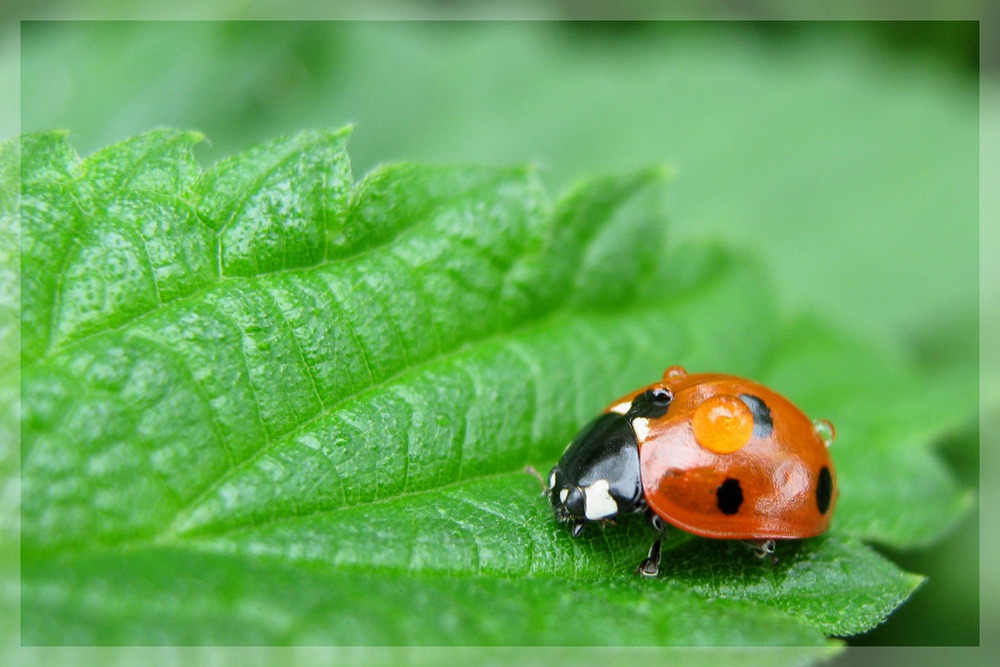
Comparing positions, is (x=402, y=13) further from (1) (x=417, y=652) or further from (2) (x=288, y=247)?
(1) (x=417, y=652)

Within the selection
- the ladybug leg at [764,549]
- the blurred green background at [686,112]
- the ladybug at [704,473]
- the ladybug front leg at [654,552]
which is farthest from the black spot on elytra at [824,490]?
the blurred green background at [686,112]

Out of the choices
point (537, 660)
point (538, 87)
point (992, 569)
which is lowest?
point (992, 569)

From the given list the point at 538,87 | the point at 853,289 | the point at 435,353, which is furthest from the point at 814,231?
the point at 435,353

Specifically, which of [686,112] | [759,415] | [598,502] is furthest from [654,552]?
[686,112]

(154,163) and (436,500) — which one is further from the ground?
(154,163)

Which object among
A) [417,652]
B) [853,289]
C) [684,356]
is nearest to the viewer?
[417,652]

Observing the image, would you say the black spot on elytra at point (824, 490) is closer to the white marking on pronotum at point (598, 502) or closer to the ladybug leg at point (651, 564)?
the ladybug leg at point (651, 564)

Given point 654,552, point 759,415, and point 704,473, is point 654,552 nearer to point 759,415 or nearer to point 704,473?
point 704,473
